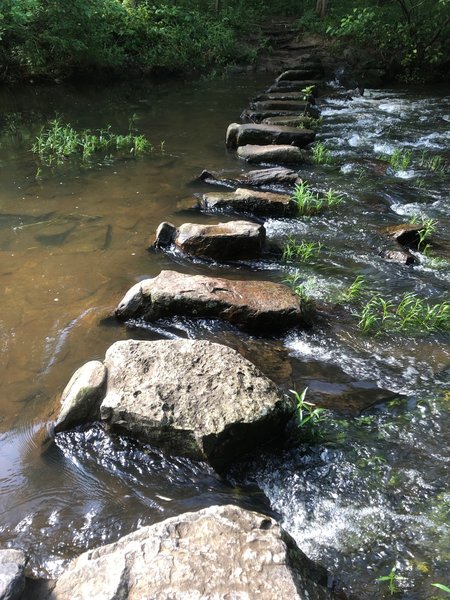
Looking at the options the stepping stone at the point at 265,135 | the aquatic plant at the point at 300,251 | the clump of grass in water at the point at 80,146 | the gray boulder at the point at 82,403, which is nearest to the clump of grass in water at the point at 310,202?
the aquatic plant at the point at 300,251

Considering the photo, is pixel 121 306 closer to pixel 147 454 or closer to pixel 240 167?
pixel 147 454

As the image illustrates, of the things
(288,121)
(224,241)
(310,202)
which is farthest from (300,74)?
(224,241)

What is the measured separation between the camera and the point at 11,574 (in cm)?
193

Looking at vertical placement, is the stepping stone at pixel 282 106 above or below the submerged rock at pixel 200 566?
above

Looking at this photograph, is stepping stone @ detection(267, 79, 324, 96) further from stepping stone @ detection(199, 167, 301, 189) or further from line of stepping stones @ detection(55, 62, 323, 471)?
line of stepping stones @ detection(55, 62, 323, 471)

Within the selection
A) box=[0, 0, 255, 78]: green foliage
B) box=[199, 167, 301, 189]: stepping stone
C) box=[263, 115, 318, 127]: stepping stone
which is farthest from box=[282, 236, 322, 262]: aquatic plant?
box=[0, 0, 255, 78]: green foliage

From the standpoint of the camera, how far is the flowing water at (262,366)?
2.58 meters

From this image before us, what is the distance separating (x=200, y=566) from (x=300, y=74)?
16301 millimetres

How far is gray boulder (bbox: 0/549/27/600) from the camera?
1.87 meters

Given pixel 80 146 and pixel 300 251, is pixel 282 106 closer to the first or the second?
pixel 80 146

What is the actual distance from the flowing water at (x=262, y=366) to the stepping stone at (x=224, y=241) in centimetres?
17

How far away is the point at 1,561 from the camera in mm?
1987

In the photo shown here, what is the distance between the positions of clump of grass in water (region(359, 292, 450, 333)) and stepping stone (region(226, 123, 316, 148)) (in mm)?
5702

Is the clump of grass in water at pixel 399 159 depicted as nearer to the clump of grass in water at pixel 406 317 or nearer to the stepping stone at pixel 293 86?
the clump of grass in water at pixel 406 317
